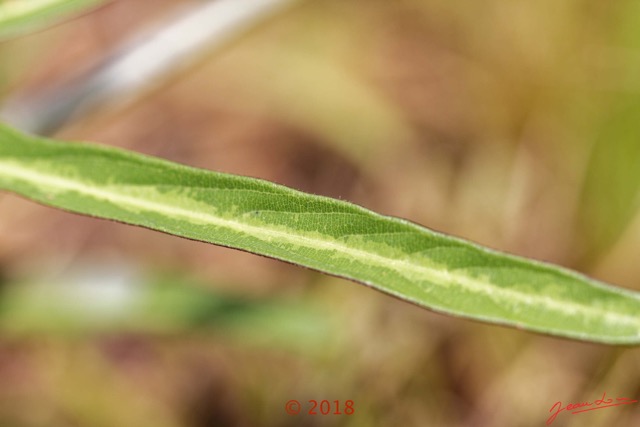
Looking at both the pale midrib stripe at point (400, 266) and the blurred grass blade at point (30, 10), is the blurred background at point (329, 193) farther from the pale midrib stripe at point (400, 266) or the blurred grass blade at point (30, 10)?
the pale midrib stripe at point (400, 266)

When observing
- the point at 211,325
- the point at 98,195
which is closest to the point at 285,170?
the point at 211,325

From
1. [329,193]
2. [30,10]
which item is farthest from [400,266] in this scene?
[329,193]

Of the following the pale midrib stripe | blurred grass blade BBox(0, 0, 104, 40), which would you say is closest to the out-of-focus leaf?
the pale midrib stripe

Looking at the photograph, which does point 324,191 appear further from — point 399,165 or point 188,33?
point 188,33

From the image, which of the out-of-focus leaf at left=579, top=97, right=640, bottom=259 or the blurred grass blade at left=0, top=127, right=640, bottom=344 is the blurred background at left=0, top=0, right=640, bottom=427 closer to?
the out-of-focus leaf at left=579, top=97, right=640, bottom=259

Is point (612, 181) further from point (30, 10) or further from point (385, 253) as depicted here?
point (30, 10)
